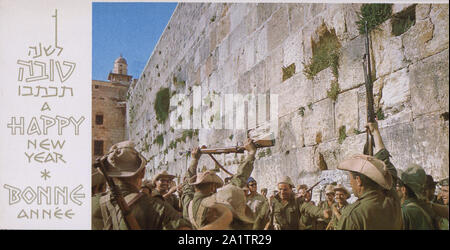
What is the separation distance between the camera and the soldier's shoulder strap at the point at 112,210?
3.68m

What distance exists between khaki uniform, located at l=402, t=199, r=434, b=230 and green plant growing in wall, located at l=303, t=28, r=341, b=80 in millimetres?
1284

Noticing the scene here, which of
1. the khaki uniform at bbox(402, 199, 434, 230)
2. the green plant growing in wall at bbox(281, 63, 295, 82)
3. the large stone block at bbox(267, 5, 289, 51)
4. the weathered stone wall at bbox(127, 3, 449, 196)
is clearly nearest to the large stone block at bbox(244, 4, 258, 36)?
the weathered stone wall at bbox(127, 3, 449, 196)

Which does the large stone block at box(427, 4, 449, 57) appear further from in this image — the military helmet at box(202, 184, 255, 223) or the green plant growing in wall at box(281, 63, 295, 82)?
the military helmet at box(202, 184, 255, 223)

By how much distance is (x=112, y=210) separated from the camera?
148 inches

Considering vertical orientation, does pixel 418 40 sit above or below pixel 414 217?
above

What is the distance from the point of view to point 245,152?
456 cm

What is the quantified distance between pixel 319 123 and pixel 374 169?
31.0 inches

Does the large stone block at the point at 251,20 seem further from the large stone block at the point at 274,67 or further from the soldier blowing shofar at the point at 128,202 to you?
the soldier blowing shofar at the point at 128,202

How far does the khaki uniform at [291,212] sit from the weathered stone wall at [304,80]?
22 cm

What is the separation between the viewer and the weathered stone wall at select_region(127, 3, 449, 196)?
3.13m

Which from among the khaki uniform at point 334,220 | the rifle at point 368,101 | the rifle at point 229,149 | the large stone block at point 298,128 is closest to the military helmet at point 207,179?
the rifle at point 229,149

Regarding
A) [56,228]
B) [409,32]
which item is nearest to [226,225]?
[56,228]

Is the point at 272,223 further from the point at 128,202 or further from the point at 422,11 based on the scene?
the point at 422,11

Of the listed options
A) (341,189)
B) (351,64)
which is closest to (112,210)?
(341,189)
